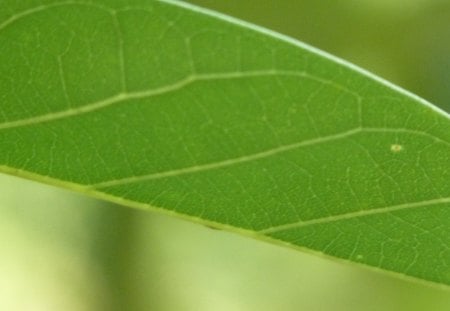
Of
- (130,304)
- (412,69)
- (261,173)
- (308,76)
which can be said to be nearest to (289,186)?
(261,173)

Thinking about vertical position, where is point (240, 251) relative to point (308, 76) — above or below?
below

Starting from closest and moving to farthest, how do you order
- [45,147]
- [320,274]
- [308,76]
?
[308,76] → [45,147] → [320,274]

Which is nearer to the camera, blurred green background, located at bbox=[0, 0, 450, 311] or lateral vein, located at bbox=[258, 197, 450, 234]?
lateral vein, located at bbox=[258, 197, 450, 234]

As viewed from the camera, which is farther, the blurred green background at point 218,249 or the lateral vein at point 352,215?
the blurred green background at point 218,249

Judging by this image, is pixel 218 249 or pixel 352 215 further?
pixel 218 249

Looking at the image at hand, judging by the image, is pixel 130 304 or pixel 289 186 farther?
pixel 130 304

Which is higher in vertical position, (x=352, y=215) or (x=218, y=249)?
(x=352, y=215)

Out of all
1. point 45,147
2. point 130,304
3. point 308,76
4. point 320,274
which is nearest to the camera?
point 308,76

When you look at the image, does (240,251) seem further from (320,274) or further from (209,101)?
(209,101)
